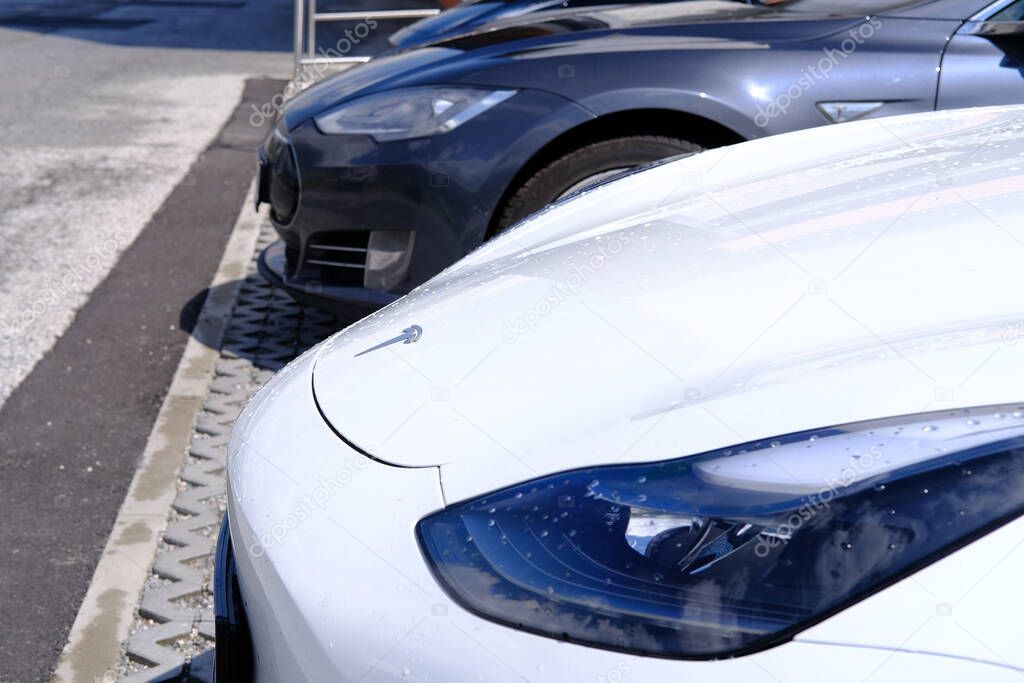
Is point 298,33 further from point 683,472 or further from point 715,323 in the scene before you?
point 683,472

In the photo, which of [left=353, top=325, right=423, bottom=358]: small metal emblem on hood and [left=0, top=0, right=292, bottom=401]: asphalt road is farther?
[left=0, top=0, right=292, bottom=401]: asphalt road

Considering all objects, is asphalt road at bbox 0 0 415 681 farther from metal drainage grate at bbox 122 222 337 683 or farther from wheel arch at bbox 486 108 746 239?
wheel arch at bbox 486 108 746 239

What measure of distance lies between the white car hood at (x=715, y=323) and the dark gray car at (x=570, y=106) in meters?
1.25

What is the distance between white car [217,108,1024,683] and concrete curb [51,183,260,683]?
3.17 ft

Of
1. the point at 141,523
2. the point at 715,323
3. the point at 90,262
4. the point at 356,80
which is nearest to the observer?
the point at 715,323

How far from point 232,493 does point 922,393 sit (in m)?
1.02

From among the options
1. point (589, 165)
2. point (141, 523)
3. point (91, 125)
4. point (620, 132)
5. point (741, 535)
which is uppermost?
point (741, 535)

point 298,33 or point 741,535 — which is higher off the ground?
point 741,535

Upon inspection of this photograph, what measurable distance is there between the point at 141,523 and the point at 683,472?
2.31 metres

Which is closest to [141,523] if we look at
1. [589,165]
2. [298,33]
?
[589,165]

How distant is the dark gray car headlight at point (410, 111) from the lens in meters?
3.82

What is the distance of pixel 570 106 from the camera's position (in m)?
3.71

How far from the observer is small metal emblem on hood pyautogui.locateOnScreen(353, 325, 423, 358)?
2.04m

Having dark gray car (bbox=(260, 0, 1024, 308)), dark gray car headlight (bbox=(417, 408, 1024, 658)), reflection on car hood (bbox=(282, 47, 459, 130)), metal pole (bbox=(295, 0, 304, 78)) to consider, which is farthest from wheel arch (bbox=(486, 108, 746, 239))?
metal pole (bbox=(295, 0, 304, 78))
